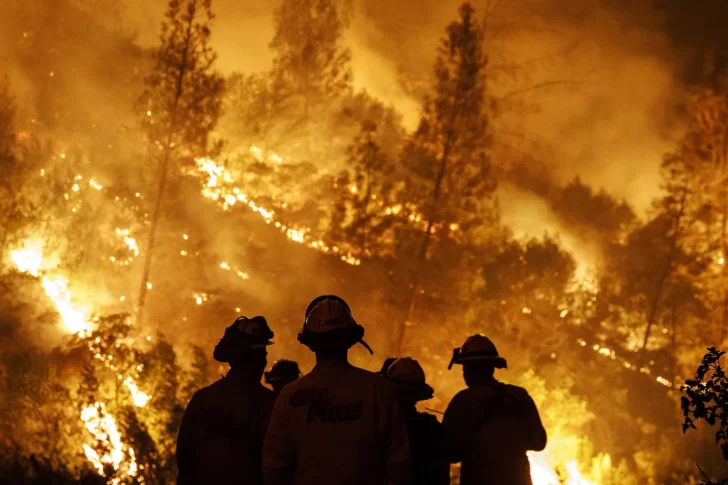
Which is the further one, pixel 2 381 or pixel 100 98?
pixel 100 98

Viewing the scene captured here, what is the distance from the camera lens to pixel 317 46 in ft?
103

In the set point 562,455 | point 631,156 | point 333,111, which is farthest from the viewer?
point 631,156

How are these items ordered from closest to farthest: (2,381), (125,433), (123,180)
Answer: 1. (125,433)
2. (2,381)
3. (123,180)

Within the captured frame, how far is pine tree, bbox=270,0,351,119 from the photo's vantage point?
30.8 m

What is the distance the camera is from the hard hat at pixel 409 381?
3.50 meters

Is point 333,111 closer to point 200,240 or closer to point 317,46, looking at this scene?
point 317,46

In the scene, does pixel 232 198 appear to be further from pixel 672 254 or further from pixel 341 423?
pixel 341 423

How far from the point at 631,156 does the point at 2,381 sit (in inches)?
1313

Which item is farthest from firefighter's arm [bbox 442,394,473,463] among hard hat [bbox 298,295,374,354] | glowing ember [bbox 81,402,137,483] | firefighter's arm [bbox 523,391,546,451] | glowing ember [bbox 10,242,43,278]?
glowing ember [bbox 10,242,43,278]

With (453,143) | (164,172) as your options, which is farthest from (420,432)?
(164,172)

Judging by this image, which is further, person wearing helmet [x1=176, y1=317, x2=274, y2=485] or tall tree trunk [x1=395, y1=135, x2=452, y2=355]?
tall tree trunk [x1=395, y1=135, x2=452, y2=355]

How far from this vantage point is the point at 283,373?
516 centimetres

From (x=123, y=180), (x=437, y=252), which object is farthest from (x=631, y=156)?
(x=123, y=180)

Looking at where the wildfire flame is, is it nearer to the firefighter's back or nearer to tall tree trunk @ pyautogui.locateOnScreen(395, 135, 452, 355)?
the firefighter's back
